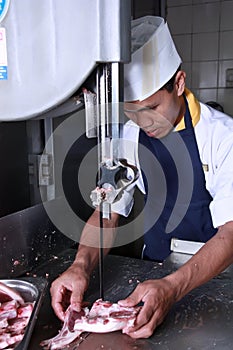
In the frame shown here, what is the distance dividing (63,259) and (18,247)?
0.17 meters

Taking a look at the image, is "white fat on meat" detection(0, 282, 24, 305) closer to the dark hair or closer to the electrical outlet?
the dark hair

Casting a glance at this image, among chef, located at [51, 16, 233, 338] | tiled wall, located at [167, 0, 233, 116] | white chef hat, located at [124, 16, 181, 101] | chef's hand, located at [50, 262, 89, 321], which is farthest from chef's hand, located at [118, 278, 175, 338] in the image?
tiled wall, located at [167, 0, 233, 116]

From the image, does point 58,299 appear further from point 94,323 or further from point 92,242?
point 92,242

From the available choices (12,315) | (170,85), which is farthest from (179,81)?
(12,315)

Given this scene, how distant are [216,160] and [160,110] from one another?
23 cm

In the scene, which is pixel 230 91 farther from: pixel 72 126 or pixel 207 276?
pixel 207 276

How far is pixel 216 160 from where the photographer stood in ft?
4.15

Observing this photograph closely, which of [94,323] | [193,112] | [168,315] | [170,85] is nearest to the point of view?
[94,323]

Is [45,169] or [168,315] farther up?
[45,169]

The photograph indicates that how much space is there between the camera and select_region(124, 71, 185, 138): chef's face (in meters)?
1.16

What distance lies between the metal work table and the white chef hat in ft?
1.68

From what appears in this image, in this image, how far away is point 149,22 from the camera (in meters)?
1.10

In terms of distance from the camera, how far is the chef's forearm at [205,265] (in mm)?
956

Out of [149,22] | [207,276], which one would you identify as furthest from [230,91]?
[207,276]
